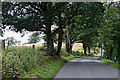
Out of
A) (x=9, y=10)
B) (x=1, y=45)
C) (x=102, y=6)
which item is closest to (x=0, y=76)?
(x=1, y=45)

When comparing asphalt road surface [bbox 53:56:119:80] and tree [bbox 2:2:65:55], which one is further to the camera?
tree [bbox 2:2:65:55]

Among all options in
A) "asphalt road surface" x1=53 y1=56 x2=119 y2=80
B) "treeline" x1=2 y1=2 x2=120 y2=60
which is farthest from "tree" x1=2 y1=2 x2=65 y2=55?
"asphalt road surface" x1=53 y1=56 x2=119 y2=80

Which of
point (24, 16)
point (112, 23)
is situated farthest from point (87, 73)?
point (24, 16)

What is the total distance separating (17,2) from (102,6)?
35.4 ft

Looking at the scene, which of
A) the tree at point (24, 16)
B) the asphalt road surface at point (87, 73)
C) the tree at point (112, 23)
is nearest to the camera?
the asphalt road surface at point (87, 73)

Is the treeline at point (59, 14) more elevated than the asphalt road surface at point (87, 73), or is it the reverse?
the treeline at point (59, 14)

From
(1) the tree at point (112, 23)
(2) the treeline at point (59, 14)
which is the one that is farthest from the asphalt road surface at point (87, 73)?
(2) the treeline at point (59, 14)

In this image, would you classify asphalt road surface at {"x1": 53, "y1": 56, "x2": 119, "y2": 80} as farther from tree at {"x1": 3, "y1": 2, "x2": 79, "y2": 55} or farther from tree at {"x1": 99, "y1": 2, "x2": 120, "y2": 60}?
tree at {"x1": 3, "y1": 2, "x2": 79, "y2": 55}

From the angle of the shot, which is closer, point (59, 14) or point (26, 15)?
point (26, 15)

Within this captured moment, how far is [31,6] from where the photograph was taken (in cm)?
2277

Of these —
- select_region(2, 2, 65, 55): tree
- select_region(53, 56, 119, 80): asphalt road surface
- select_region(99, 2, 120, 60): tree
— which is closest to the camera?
select_region(53, 56, 119, 80): asphalt road surface

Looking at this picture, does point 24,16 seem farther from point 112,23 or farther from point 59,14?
point 112,23

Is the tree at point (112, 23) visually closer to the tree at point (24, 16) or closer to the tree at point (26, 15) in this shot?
the tree at point (26, 15)

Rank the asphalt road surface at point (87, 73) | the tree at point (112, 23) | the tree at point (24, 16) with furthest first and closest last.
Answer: the tree at point (112, 23)
the tree at point (24, 16)
the asphalt road surface at point (87, 73)
